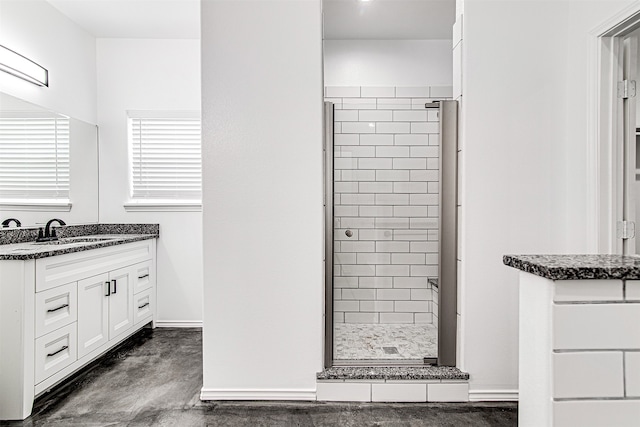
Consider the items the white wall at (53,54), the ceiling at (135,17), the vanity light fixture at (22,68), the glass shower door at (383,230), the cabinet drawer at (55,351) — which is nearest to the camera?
the cabinet drawer at (55,351)

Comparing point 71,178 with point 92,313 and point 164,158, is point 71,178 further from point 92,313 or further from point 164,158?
point 92,313

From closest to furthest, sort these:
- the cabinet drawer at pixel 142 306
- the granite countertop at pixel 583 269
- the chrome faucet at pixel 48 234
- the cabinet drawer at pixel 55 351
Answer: the granite countertop at pixel 583 269, the cabinet drawer at pixel 55 351, the chrome faucet at pixel 48 234, the cabinet drawer at pixel 142 306

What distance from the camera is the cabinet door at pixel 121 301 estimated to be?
9.73 feet

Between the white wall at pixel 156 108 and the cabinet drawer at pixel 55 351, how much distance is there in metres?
1.25

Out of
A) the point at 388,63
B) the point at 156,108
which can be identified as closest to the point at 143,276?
the point at 156,108

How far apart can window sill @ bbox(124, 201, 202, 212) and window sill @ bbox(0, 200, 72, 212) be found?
503 mm

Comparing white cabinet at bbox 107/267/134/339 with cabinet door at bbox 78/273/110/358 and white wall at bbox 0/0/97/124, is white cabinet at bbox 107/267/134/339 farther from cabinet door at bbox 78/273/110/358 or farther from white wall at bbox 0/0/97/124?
white wall at bbox 0/0/97/124

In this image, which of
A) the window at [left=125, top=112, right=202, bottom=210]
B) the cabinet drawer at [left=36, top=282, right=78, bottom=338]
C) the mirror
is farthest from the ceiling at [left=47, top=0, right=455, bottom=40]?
the cabinet drawer at [left=36, top=282, right=78, bottom=338]

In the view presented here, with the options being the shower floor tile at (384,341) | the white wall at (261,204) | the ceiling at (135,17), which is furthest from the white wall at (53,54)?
the shower floor tile at (384,341)

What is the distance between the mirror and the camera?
275 cm

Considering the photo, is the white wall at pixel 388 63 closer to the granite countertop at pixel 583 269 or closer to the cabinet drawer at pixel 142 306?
the cabinet drawer at pixel 142 306

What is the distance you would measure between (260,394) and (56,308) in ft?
4.24

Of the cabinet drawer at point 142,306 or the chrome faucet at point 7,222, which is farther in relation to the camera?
the cabinet drawer at point 142,306

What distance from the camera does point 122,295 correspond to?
3.12m
